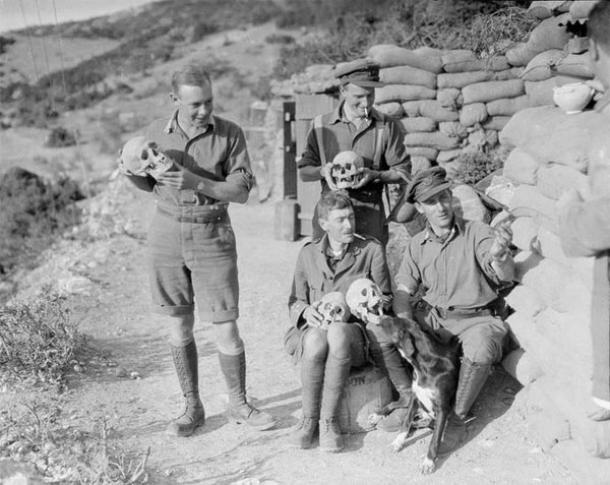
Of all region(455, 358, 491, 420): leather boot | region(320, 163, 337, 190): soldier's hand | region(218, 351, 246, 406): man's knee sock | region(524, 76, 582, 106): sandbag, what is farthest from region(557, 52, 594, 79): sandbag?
region(218, 351, 246, 406): man's knee sock

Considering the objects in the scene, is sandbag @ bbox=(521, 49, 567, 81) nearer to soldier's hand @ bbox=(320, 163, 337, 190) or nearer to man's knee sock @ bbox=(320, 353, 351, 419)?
soldier's hand @ bbox=(320, 163, 337, 190)

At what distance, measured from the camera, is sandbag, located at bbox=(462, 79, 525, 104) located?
8.72m

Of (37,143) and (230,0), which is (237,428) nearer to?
(37,143)

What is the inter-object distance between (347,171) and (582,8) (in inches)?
85.2

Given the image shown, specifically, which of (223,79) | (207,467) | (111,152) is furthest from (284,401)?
(223,79)

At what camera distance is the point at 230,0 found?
37000 millimetres

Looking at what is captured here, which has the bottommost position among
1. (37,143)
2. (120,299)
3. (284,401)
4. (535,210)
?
(37,143)

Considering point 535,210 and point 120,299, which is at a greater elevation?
point 535,210

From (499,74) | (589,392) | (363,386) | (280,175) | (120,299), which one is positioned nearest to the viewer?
(589,392)

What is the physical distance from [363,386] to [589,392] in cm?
135

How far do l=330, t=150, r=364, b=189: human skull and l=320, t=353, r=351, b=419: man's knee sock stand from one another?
1.19 m

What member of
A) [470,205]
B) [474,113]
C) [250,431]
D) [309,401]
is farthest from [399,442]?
[474,113]

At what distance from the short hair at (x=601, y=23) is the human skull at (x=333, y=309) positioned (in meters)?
2.00

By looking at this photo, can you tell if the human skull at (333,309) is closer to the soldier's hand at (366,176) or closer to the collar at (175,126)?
the soldier's hand at (366,176)
